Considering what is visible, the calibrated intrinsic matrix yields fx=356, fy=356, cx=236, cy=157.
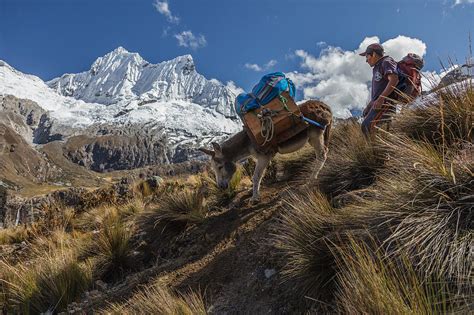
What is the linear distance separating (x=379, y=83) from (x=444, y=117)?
2311 millimetres

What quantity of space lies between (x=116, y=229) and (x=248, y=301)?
3.94 metres

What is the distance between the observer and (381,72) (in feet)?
20.9

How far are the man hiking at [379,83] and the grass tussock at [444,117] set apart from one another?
0.94m

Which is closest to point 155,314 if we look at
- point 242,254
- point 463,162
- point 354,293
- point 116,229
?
point 242,254

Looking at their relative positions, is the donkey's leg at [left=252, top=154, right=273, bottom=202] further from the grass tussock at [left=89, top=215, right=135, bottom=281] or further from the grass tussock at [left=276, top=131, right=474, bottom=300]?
the grass tussock at [left=276, top=131, right=474, bottom=300]

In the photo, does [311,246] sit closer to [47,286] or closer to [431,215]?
[431,215]

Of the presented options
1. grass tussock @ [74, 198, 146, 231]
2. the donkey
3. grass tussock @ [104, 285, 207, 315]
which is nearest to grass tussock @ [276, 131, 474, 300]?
grass tussock @ [104, 285, 207, 315]

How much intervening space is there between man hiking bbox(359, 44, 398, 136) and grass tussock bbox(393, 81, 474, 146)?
3.08ft

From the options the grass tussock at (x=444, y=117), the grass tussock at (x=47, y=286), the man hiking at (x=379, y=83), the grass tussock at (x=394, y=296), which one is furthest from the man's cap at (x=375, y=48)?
the grass tussock at (x=47, y=286)

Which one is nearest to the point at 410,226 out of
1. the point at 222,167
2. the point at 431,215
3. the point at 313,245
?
the point at 431,215

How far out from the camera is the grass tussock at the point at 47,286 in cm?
559

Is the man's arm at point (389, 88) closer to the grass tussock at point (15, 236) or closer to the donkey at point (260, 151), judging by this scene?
the donkey at point (260, 151)

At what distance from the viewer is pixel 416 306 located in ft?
6.81

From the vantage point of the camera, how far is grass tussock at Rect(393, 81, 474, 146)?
386 centimetres
